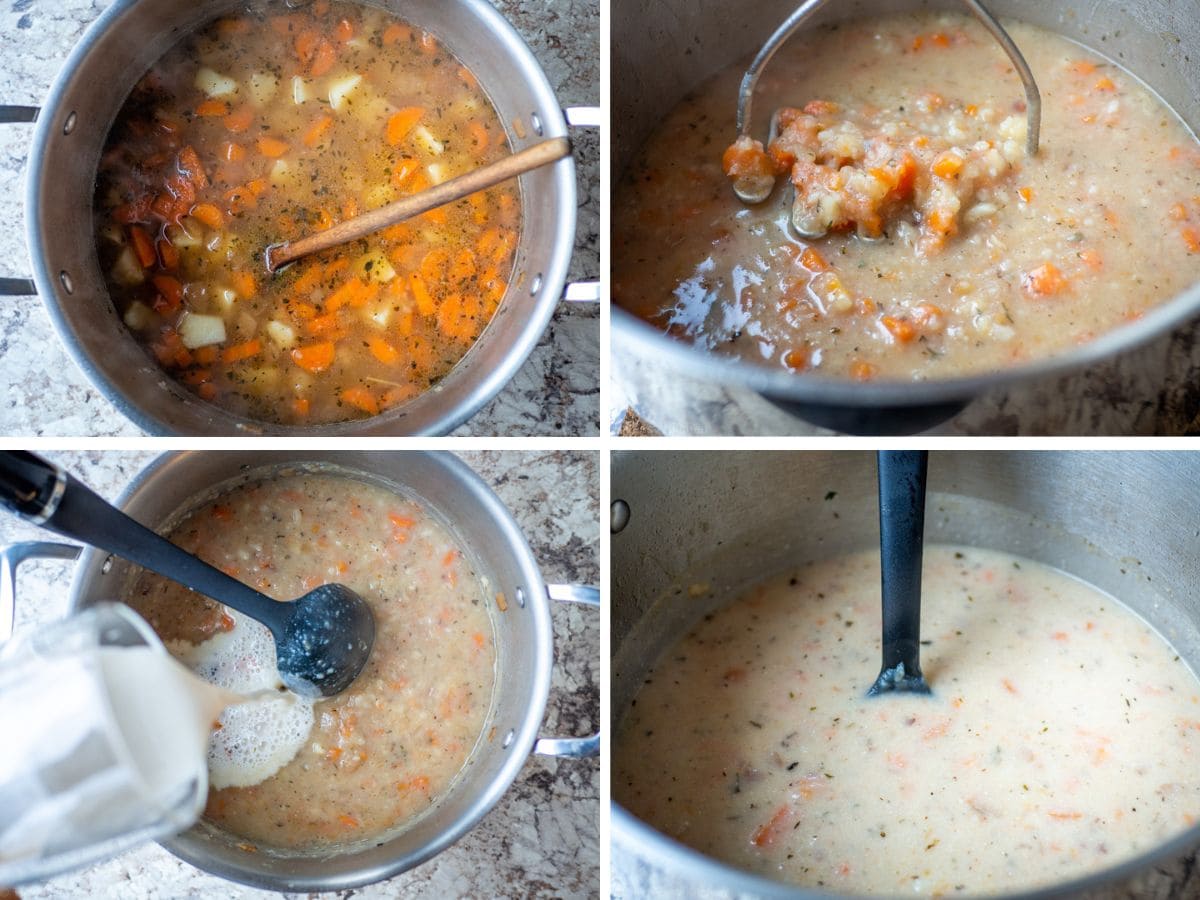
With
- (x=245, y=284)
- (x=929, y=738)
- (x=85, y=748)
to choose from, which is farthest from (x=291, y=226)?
(x=929, y=738)

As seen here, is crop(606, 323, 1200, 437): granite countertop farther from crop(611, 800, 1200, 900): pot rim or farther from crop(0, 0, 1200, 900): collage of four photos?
crop(611, 800, 1200, 900): pot rim

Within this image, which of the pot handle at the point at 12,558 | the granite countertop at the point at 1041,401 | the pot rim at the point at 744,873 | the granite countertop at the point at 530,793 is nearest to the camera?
the pot rim at the point at 744,873

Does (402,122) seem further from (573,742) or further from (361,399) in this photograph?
(573,742)

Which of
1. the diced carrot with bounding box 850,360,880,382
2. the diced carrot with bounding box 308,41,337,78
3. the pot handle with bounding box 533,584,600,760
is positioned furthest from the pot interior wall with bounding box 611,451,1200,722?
the diced carrot with bounding box 308,41,337,78

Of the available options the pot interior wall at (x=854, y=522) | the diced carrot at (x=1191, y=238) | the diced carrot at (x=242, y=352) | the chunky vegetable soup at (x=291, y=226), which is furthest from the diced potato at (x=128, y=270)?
the diced carrot at (x=1191, y=238)

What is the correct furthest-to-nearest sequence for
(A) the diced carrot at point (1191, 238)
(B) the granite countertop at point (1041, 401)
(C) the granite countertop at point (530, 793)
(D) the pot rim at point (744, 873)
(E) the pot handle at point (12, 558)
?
1. (C) the granite countertop at point (530, 793)
2. (A) the diced carrot at point (1191, 238)
3. (E) the pot handle at point (12, 558)
4. (B) the granite countertop at point (1041, 401)
5. (D) the pot rim at point (744, 873)

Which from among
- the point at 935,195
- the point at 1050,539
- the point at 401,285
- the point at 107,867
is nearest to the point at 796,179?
the point at 935,195

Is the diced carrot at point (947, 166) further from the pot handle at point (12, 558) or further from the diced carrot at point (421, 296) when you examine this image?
the pot handle at point (12, 558)

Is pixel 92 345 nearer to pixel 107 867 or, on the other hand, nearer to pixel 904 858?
pixel 107 867
